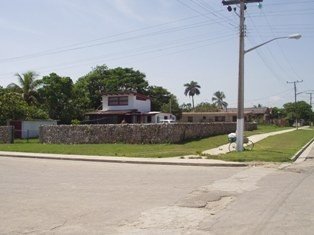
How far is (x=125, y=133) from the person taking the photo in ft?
118

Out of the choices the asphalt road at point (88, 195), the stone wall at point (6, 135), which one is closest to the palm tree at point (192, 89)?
the stone wall at point (6, 135)

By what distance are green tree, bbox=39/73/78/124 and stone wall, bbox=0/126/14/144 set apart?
17.5m

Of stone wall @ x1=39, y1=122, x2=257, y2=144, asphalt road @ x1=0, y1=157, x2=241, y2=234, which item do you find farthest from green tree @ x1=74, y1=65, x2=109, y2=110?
asphalt road @ x1=0, y1=157, x2=241, y2=234

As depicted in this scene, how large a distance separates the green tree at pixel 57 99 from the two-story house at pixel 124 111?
350 cm

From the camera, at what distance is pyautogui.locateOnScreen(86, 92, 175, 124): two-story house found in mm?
55844

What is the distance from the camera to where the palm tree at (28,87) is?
59.4m

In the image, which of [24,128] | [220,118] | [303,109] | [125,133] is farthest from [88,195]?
[303,109]

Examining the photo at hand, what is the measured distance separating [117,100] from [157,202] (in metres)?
45.8

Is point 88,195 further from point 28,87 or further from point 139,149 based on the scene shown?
point 28,87

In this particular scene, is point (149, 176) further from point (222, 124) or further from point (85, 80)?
point (85, 80)

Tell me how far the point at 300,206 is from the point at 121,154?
18.4 meters

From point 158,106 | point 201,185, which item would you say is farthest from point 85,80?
point 201,185

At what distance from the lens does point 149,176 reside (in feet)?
57.6

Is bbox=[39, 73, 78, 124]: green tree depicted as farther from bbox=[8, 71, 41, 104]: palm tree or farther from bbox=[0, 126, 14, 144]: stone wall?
bbox=[0, 126, 14, 144]: stone wall
